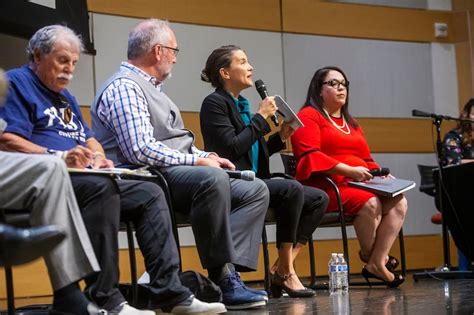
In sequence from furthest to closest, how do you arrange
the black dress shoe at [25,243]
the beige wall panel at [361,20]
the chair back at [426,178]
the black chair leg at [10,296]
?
1. the beige wall panel at [361,20]
2. the chair back at [426,178]
3. the black chair leg at [10,296]
4. the black dress shoe at [25,243]

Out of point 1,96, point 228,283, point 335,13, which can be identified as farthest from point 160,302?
point 335,13

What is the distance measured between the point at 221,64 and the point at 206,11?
6.30ft

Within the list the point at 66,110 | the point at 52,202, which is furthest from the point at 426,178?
the point at 52,202

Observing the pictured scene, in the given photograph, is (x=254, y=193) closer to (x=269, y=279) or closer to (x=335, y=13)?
(x=269, y=279)

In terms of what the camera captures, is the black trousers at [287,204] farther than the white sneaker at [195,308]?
Yes

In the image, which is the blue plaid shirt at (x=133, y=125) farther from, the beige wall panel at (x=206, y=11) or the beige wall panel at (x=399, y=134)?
the beige wall panel at (x=399, y=134)

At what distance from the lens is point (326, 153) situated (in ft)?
15.0

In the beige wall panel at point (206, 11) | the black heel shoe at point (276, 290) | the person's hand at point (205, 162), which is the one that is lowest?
the black heel shoe at point (276, 290)

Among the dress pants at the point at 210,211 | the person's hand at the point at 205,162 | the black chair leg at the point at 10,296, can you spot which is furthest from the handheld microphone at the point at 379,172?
the black chair leg at the point at 10,296

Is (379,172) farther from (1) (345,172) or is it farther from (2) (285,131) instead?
(2) (285,131)

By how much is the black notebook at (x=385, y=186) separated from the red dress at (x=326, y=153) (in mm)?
52

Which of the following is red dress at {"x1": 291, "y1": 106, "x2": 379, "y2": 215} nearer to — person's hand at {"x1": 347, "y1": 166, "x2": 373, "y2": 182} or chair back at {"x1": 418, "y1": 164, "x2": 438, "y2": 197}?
person's hand at {"x1": 347, "y1": 166, "x2": 373, "y2": 182}

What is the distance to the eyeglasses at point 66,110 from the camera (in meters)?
3.08

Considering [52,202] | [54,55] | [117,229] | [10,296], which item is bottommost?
[10,296]
